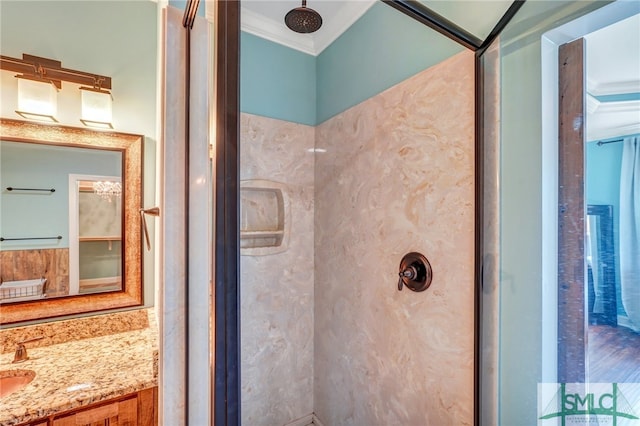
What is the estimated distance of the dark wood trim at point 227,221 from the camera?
0.45 metres

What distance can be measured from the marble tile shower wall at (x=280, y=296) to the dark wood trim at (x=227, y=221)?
110cm

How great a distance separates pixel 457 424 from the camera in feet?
3.17

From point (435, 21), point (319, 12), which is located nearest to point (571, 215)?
point (435, 21)

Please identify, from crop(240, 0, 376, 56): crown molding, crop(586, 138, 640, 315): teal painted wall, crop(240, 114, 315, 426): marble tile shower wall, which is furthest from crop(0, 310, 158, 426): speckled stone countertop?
crop(240, 0, 376, 56): crown molding

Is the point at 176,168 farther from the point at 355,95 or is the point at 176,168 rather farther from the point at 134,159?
the point at 355,95

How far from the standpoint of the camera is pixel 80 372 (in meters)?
1.05

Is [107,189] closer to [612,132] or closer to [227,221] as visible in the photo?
[227,221]

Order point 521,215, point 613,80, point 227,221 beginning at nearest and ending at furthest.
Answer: point 227,221
point 613,80
point 521,215

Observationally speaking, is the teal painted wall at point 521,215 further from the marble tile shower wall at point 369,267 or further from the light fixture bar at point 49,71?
the light fixture bar at point 49,71

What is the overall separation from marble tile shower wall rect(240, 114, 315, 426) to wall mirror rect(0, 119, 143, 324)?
1.96ft

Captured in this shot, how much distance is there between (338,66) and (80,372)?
1.93 metres

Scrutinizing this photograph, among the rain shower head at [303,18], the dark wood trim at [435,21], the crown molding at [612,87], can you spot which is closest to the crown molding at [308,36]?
the rain shower head at [303,18]

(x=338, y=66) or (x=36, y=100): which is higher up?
(x=338, y=66)

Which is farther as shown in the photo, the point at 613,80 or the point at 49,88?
the point at 49,88
